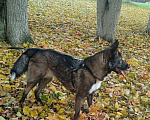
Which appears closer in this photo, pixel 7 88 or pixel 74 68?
pixel 74 68

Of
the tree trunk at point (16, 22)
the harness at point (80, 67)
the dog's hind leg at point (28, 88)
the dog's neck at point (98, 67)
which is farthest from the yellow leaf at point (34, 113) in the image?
the tree trunk at point (16, 22)

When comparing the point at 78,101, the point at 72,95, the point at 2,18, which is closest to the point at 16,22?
the point at 2,18

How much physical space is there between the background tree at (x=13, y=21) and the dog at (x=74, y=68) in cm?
270

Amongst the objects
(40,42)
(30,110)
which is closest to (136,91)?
(30,110)

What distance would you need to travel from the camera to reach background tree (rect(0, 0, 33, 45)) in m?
6.02

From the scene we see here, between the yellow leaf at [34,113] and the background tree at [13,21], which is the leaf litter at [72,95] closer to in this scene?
the yellow leaf at [34,113]

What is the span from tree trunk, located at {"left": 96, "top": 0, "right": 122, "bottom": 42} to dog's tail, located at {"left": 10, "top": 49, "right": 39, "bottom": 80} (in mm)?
5784

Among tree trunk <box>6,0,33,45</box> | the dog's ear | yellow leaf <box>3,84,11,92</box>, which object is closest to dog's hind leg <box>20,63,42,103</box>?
yellow leaf <box>3,84,11,92</box>

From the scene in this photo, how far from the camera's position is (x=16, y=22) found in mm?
6160

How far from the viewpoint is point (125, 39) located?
9875 millimetres

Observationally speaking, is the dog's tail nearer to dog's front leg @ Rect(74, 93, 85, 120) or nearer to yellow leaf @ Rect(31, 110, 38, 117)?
yellow leaf @ Rect(31, 110, 38, 117)

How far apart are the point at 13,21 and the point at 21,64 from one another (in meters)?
2.90

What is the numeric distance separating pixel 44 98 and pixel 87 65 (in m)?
1.45

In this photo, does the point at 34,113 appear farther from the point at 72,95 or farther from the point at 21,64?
the point at 72,95
